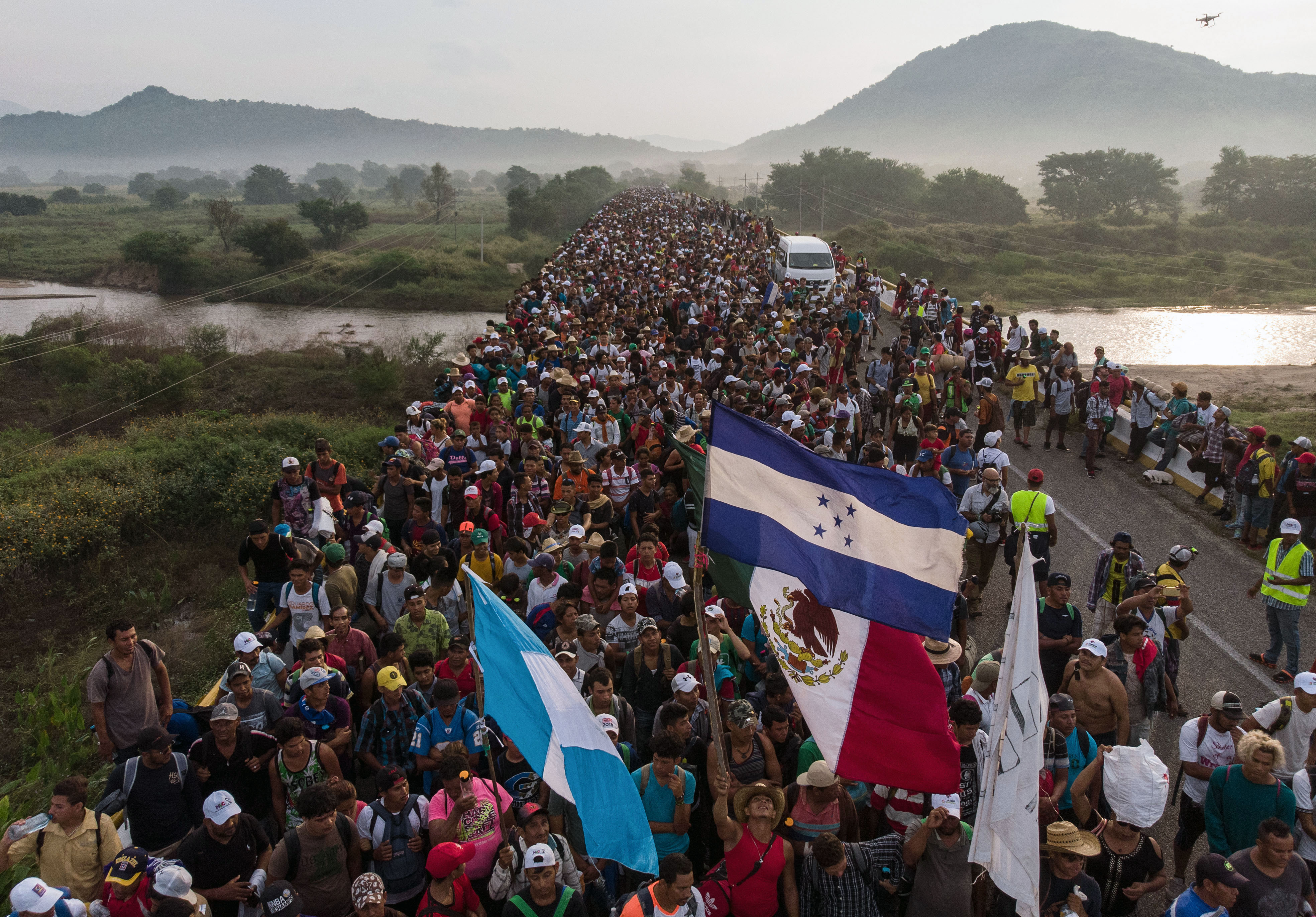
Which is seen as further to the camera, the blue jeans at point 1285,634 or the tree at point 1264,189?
the tree at point 1264,189

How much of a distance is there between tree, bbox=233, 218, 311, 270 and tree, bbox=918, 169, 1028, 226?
172 ft

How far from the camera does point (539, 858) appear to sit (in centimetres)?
436

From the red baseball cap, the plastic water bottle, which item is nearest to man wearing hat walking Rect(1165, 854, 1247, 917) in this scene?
the red baseball cap

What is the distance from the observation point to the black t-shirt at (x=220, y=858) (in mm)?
4656

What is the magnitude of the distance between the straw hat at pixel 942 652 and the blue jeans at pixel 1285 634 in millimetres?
3861

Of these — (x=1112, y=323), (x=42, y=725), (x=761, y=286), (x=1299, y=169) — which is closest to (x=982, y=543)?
(x=42, y=725)

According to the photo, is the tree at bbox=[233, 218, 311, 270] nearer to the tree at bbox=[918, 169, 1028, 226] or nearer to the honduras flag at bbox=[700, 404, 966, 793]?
the tree at bbox=[918, 169, 1028, 226]

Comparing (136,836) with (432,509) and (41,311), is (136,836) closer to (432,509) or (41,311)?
(432,509)

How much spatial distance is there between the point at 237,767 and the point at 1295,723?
662 cm

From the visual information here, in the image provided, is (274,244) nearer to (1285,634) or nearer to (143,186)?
(1285,634)

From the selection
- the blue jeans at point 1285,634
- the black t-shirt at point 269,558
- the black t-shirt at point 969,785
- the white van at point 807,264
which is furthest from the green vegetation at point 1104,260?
the black t-shirt at point 969,785

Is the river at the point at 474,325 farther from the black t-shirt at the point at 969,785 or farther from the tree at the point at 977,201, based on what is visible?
the tree at the point at 977,201

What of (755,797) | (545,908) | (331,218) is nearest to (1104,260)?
(755,797)

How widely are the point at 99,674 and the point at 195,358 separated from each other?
27.4 metres
